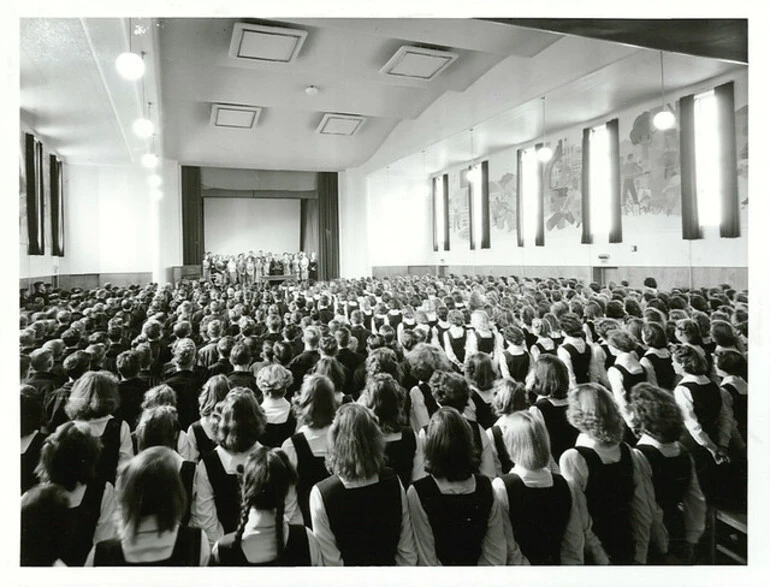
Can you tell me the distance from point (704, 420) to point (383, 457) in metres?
2.13

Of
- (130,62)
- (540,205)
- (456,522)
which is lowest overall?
(456,522)

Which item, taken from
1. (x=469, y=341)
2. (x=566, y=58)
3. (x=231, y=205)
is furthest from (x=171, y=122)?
(x=469, y=341)

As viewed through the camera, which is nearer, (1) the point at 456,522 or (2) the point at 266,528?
(2) the point at 266,528

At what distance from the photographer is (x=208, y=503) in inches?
Result: 102

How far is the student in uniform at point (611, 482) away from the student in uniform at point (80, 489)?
2.21 m

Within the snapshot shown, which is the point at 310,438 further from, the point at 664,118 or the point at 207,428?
the point at 664,118

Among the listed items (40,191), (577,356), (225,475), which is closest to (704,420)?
(577,356)

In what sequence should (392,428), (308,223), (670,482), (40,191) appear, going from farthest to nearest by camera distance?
(308,223), (40,191), (392,428), (670,482)

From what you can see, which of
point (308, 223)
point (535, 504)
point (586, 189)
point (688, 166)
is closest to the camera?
point (535, 504)

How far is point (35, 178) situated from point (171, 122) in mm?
8779

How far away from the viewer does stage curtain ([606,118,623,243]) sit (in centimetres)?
712

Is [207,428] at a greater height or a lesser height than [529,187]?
lesser

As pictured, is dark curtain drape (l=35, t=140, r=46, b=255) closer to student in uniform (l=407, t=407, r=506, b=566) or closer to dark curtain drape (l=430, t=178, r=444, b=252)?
student in uniform (l=407, t=407, r=506, b=566)

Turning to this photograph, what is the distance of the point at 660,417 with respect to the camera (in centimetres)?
269
